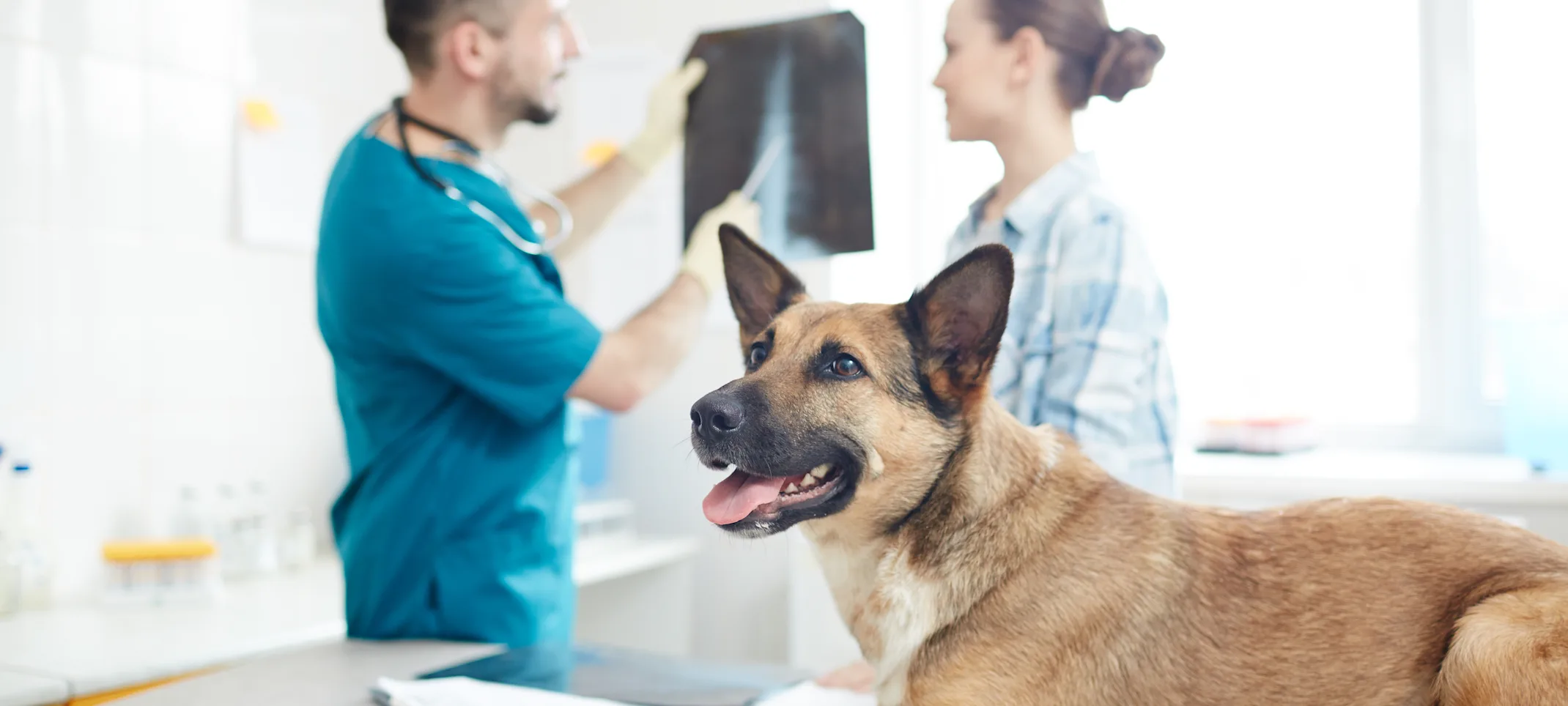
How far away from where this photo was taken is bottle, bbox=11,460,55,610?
2033mm

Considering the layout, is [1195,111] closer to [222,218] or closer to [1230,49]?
A: [1230,49]

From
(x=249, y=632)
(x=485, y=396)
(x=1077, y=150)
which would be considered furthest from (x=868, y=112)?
(x=249, y=632)

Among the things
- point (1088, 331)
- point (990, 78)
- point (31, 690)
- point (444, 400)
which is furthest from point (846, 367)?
point (31, 690)

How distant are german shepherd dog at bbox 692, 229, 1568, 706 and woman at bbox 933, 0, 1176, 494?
13 centimetres

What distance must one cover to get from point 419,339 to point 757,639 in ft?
4.70

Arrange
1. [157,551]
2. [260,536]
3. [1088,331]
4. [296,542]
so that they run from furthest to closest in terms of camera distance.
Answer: [296,542], [260,536], [157,551], [1088,331]

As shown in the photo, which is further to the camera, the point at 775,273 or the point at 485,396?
the point at 485,396

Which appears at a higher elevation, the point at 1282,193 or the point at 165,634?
the point at 1282,193

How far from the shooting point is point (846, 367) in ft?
2.79

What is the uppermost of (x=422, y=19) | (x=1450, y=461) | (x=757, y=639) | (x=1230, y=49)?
(x=422, y=19)

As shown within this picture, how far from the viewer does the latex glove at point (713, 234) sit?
4.61 feet

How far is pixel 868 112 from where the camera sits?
1313mm

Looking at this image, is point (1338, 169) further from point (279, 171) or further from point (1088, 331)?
point (279, 171)

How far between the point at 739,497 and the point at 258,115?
2.26 m
